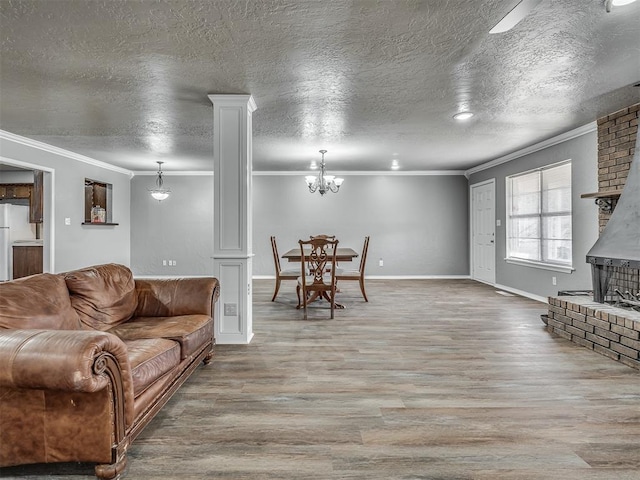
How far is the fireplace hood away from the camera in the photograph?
3061 mm

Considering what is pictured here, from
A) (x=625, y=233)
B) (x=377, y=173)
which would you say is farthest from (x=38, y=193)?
(x=625, y=233)

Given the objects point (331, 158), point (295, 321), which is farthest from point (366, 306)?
point (331, 158)

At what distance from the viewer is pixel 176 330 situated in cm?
234

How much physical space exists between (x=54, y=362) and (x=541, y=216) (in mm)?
6104

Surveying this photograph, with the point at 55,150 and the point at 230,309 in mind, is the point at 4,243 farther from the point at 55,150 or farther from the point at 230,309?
the point at 230,309

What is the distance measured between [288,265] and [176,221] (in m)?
2.72

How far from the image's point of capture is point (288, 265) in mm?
7824

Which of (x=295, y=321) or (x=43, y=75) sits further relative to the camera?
(x=295, y=321)

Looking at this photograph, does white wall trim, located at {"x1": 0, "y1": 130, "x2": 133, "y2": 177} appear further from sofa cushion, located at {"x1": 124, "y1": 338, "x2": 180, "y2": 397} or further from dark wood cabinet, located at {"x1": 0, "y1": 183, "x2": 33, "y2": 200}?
sofa cushion, located at {"x1": 124, "y1": 338, "x2": 180, "y2": 397}

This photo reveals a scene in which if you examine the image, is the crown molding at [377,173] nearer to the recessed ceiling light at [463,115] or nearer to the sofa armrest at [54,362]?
the recessed ceiling light at [463,115]

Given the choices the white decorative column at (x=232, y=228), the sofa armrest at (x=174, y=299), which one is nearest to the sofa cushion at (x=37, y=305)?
the sofa armrest at (x=174, y=299)

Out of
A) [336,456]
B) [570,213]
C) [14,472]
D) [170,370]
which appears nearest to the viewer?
[14,472]

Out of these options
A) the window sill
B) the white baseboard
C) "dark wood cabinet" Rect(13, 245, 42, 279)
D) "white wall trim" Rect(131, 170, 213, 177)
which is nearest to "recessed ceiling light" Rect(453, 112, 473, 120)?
the window sill

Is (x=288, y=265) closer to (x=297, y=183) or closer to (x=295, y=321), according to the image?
(x=297, y=183)
